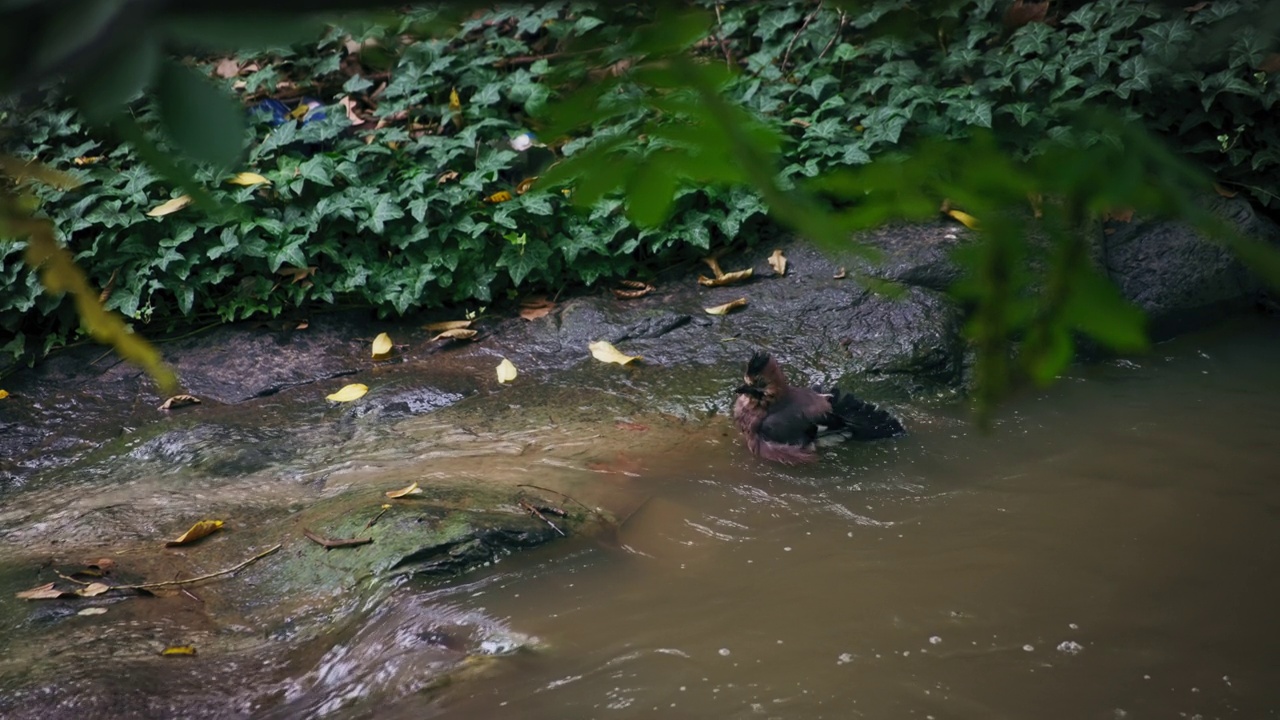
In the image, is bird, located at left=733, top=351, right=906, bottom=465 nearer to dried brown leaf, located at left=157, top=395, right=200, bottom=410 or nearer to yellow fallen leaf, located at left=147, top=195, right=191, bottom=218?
dried brown leaf, located at left=157, top=395, right=200, bottom=410

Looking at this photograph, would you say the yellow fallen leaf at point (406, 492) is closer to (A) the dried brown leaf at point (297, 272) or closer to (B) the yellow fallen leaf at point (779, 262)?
(A) the dried brown leaf at point (297, 272)

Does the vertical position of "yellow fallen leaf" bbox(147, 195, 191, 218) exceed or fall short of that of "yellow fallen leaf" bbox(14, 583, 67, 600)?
it exceeds it

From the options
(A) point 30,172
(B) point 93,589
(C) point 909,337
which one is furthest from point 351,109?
(A) point 30,172

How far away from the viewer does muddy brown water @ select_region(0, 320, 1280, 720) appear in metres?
3.20

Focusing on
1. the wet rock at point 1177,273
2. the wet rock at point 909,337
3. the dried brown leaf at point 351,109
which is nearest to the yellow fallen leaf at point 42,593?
the wet rock at point 909,337

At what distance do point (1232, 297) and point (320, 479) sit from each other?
18.2 feet

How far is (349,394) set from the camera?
18.5ft

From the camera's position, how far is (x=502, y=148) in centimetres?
693

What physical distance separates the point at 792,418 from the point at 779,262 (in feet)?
6.06

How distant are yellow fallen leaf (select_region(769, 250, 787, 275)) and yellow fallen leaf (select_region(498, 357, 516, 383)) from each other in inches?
70.4

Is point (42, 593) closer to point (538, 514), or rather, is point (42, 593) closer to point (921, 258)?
point (538, 514)

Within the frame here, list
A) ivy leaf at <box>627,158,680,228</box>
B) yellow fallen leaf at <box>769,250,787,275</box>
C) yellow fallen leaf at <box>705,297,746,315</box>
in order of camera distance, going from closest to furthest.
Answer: ivy leaf at <box>627,158,680,228</box>
yellow fallen leaf at <box>705,297,746,315</box>
yellow fallen leaf at <box>769,250,787,275</box>

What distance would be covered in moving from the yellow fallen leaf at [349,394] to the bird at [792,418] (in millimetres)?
2072

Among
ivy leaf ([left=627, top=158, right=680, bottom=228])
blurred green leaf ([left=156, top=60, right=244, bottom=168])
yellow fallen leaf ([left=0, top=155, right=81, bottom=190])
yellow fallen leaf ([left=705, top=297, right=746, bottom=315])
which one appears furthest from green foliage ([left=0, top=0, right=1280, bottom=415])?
blurred green leaf ([left=156, top=60, right=244, bottom=168])
